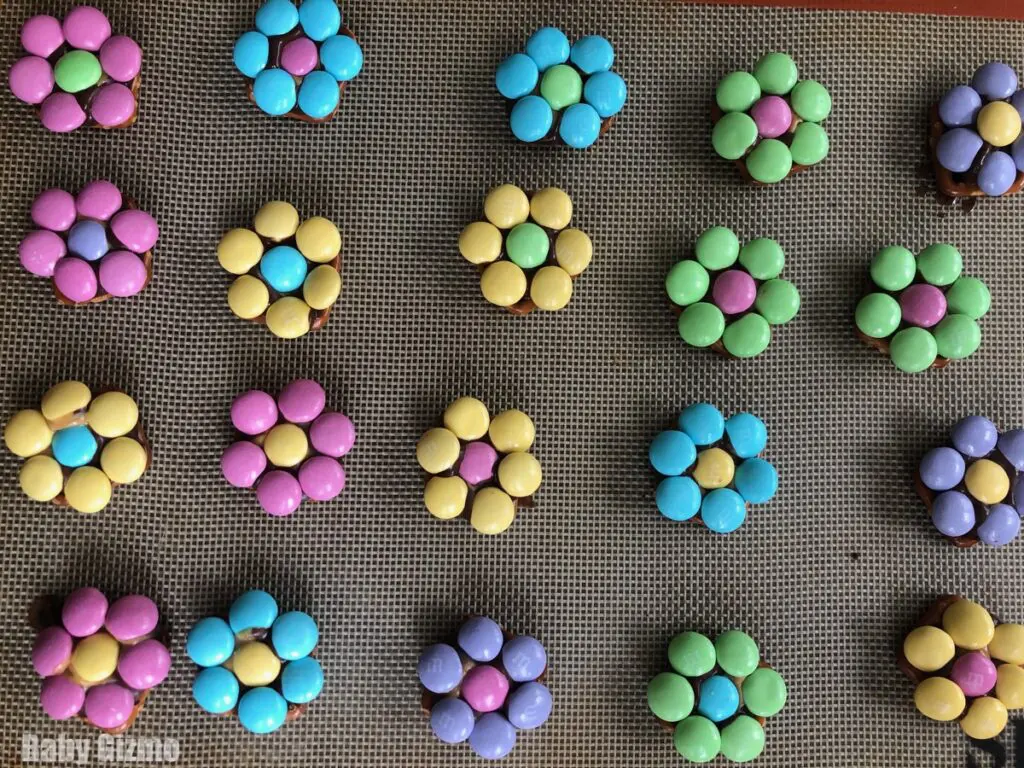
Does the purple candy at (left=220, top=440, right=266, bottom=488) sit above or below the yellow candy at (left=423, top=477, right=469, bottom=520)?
below

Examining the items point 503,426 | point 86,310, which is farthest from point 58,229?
point 503,426

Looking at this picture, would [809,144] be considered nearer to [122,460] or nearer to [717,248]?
[717,248]

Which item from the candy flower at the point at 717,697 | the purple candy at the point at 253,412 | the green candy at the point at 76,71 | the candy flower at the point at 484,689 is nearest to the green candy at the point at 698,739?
the candy flower at the point at 717,697

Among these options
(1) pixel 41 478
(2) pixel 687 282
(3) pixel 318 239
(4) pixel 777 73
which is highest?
(4) pixel 777 73

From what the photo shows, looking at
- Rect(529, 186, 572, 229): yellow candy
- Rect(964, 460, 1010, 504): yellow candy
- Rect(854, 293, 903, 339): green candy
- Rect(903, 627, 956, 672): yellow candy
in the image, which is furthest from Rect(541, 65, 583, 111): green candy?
Rect(903, 627, 956, 672): yellow candy

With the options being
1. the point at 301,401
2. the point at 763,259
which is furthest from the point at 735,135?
the point at 301,401

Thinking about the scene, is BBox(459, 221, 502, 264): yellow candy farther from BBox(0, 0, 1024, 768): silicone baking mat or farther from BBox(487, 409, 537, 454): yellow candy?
BBox(487, 409, 537, 454): yellow candy
